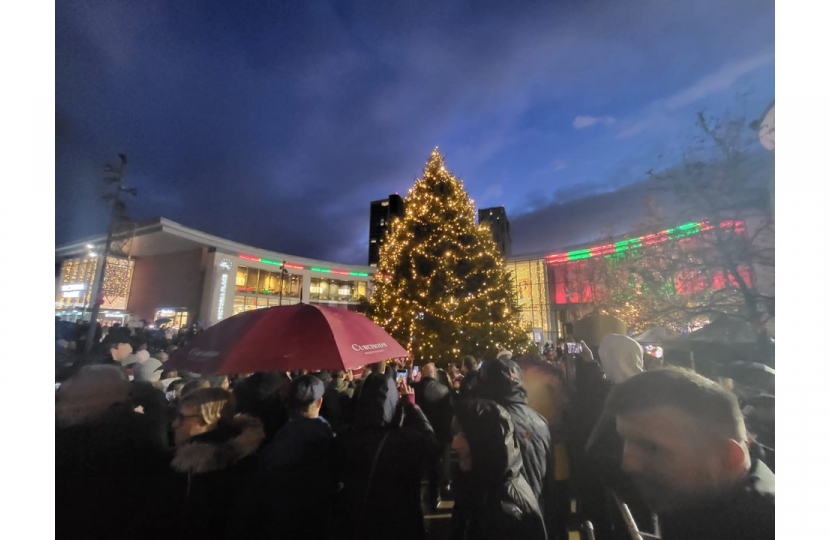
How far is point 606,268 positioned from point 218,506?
3530mm

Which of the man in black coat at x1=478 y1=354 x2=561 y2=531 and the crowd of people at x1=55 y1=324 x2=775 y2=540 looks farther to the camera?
the man in black coat at x1=478 y1=354 x2=561 y2=531

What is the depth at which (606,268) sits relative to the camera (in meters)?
3.04

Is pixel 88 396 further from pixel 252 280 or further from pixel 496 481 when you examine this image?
pixel 252 280

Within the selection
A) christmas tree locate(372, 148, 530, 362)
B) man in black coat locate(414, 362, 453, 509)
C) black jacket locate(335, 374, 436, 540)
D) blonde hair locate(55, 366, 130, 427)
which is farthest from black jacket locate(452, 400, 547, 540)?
christmas tree locate(372, 148, 530, 362)

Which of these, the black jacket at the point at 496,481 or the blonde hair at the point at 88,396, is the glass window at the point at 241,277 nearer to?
the blonde hair at the point at 88,396

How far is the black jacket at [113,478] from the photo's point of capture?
156 centimetres

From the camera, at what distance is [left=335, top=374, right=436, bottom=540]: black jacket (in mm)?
1559

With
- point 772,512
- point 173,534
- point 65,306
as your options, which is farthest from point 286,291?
point 772,512

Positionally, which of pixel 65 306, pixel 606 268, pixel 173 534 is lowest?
pixel 173 534

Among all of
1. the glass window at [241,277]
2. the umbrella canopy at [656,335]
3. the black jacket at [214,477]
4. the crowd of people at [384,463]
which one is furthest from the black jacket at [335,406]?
the glass window at [241,277]

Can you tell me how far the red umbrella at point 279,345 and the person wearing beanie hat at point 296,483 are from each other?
0.31 m

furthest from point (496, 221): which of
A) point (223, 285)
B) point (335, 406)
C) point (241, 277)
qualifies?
point (241, 277)

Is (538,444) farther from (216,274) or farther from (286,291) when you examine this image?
(286,291)

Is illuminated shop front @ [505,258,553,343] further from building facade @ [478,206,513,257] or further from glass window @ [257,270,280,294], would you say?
glass window @ [257,270,280,294]
